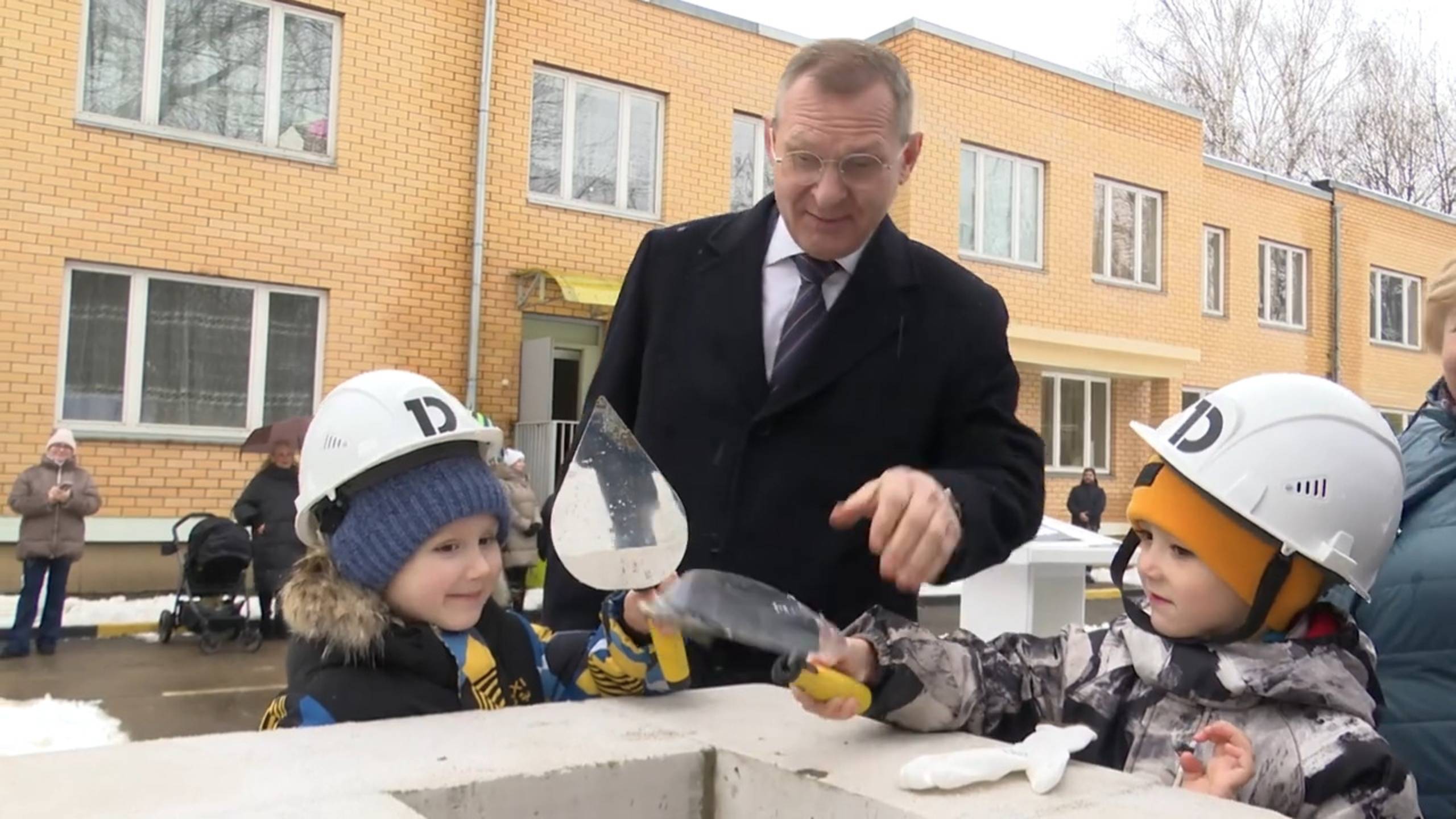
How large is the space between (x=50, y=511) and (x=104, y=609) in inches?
65.4

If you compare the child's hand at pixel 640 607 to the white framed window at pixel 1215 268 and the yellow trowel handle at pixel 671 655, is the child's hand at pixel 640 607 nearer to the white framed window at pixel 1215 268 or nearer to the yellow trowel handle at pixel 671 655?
the yellow trowel handle at pixel 671 655

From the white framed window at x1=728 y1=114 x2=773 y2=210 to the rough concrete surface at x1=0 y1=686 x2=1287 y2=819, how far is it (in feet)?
43.7

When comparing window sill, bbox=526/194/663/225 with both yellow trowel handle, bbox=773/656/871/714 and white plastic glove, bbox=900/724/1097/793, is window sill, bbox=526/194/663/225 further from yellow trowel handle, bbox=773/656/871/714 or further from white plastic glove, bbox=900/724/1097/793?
white plastic glove, bbox=900/724/1097/793

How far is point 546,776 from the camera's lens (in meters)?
1.29

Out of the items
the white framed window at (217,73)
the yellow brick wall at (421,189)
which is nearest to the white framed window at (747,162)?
the yellow brick wall at (421,189)

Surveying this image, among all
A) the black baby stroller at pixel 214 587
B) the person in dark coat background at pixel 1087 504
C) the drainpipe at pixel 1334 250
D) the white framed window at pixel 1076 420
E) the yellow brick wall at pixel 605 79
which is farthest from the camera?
the drainpipe at pixel 1334 250

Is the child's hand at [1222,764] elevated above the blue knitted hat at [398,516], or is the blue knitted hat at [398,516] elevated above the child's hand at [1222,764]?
the blue knitted hat at [398,516]

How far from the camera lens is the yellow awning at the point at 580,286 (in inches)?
485

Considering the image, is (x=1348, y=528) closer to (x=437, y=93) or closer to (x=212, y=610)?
(x=212, y=610)

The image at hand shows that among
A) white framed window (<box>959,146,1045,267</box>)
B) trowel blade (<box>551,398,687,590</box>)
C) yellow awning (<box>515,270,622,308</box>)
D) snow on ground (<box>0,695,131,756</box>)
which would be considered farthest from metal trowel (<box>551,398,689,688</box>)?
white framed window (<box>959,146,1045,267</box>)

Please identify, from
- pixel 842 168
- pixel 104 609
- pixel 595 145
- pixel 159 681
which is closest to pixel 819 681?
pixel 842 168

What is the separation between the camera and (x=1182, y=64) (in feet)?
98.1

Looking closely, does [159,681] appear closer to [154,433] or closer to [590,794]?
[154,433]

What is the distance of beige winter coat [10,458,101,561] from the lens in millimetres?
8961
